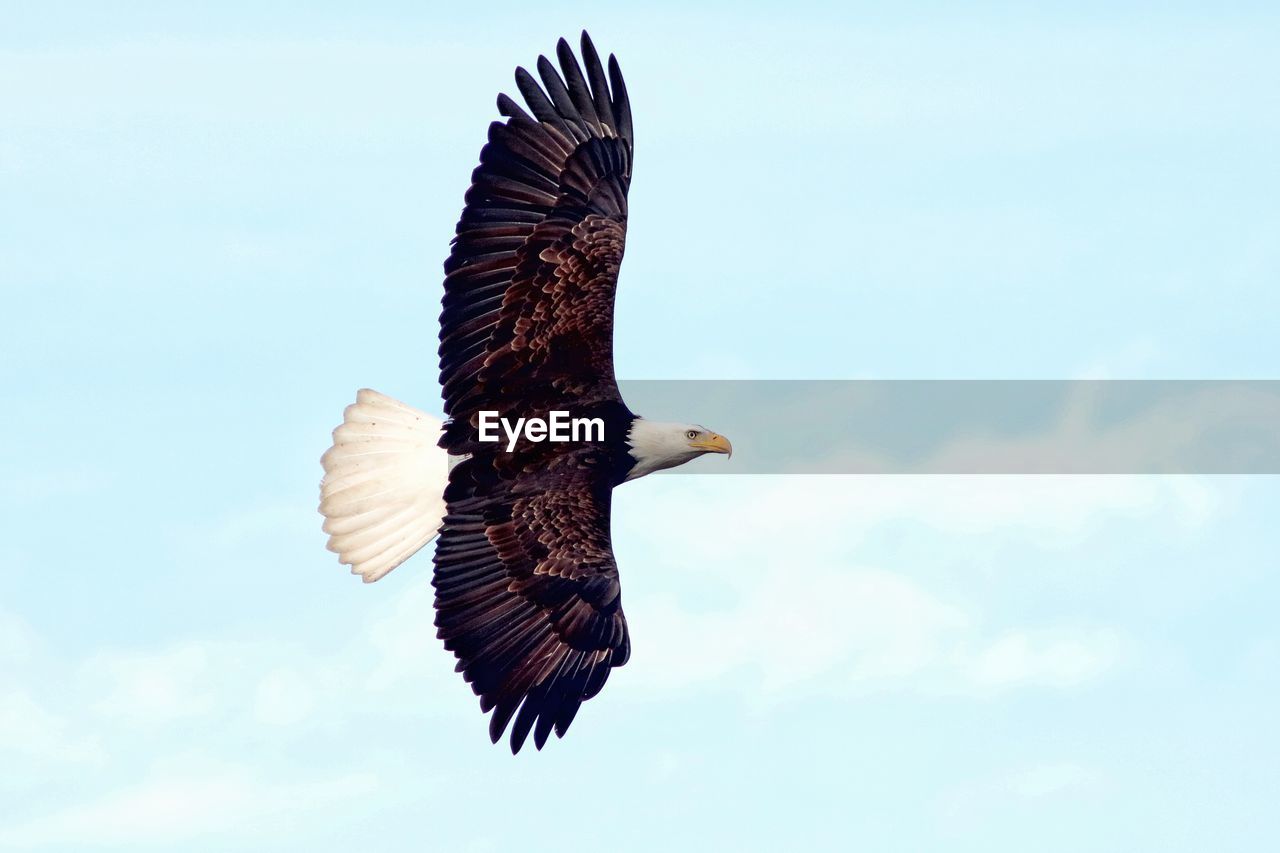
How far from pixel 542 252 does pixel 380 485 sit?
1714 mm

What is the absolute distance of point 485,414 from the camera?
12.6m

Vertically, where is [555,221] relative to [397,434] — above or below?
above

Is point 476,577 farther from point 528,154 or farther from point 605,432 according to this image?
point 528,154

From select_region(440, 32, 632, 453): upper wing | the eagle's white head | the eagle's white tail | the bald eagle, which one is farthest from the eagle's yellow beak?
the eagle's white tail

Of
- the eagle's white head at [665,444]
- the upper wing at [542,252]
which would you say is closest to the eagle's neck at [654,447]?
the eagle's white head at [665,444]

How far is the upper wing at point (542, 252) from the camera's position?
12438mm

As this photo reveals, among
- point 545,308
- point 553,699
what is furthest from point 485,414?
point 553,699

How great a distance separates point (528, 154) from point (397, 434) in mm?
1799

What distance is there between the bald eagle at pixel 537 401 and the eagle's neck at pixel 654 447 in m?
0.08

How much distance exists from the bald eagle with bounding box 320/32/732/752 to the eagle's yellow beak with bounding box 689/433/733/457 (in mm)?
461

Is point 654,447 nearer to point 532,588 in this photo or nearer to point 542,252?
point 532,588

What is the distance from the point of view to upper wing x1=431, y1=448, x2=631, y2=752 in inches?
493

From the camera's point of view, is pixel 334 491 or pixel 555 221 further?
pixel 334 491

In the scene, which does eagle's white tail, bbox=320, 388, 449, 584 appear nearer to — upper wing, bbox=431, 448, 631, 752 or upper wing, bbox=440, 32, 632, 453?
upper wing, bbox=431, 448, 631, 752
